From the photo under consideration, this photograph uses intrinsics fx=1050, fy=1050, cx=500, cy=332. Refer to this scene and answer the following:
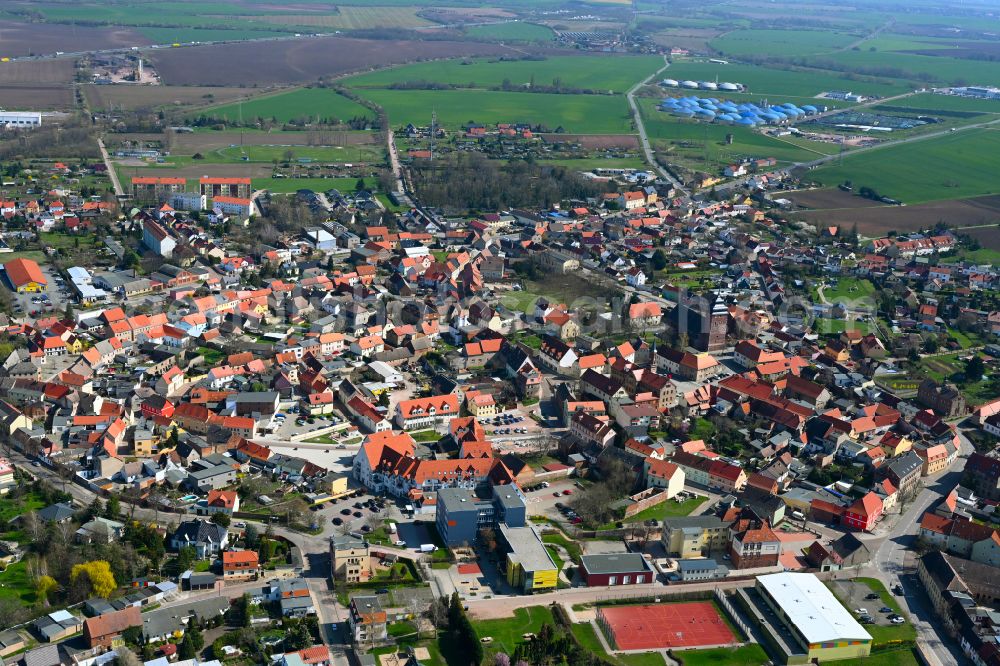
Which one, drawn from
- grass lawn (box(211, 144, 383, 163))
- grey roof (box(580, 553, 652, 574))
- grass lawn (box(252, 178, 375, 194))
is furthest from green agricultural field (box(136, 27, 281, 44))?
grey roof (box(580, 553, 652, 574))

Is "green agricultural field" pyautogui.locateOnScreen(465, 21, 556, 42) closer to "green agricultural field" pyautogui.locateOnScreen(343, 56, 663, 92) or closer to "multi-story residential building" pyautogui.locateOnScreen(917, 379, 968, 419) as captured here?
"green agricultural field" pyautogui.locateOnScreen(343, 56, 663, 92)

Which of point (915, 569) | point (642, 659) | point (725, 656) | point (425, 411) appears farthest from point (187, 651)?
point (915, 569)

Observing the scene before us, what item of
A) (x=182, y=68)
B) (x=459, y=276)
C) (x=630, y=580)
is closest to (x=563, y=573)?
(x=630, y=580)

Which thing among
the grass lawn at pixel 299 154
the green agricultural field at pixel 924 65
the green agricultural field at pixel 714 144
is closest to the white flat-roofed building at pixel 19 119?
the grass lawn at pixel 299 154

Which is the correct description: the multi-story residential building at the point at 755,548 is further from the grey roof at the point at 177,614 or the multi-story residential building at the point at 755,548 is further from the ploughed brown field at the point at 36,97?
the ploughed brown field at the point at 36,97

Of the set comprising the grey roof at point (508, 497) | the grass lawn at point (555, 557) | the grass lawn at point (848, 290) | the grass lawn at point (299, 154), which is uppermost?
the grass lawn at point (299, 154)

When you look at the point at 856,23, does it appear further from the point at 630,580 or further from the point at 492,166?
the point at 630,580

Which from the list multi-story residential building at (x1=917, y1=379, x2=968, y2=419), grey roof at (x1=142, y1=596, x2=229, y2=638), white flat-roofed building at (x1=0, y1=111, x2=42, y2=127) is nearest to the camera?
grey roof at (x1=142, y1=596, x2=229, y2=638)

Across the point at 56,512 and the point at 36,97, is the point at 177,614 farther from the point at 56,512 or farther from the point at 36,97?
the point at 36,97
